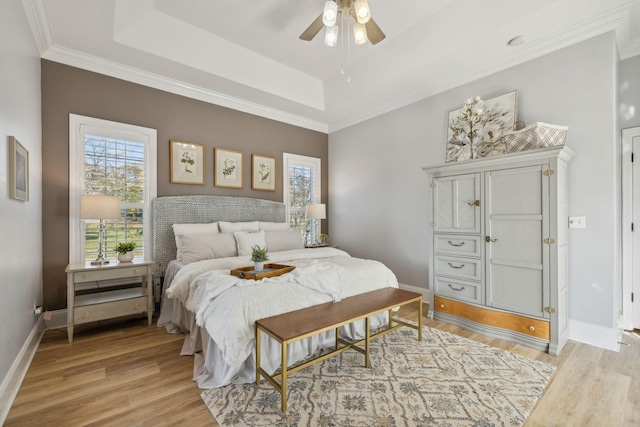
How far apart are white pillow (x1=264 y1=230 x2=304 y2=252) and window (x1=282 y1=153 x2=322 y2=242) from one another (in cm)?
97

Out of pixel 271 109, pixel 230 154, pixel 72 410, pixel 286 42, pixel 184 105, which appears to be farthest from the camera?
pixel 271 109

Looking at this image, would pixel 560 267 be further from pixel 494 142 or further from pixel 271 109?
pixel 271 109

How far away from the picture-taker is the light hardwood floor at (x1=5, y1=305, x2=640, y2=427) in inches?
67.2

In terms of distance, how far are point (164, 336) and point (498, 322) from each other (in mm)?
3234

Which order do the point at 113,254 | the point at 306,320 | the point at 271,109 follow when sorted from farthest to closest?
the point at 271,109
the point at 113,254
the point at 306,320

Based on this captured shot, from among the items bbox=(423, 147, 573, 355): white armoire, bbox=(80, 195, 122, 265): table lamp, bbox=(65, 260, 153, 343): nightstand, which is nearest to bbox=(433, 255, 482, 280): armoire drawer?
bbox=(423, 147, 573, 355): white armoire

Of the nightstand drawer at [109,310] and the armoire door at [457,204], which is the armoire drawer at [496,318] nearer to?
the armoire door at [457,204]

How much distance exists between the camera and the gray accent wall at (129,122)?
2.99 m

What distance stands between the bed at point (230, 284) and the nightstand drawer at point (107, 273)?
1.03 feet

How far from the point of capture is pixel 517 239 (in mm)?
2719

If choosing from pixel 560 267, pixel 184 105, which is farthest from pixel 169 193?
pixel 560 267

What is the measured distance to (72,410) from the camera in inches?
69.7

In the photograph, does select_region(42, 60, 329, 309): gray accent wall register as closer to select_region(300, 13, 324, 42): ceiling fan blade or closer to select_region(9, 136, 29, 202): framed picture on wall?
select_region(9, 136, 29, 202): framed picture on wall

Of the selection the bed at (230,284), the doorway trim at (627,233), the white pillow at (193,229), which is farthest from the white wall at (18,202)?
the doorway trim at (627,233)
